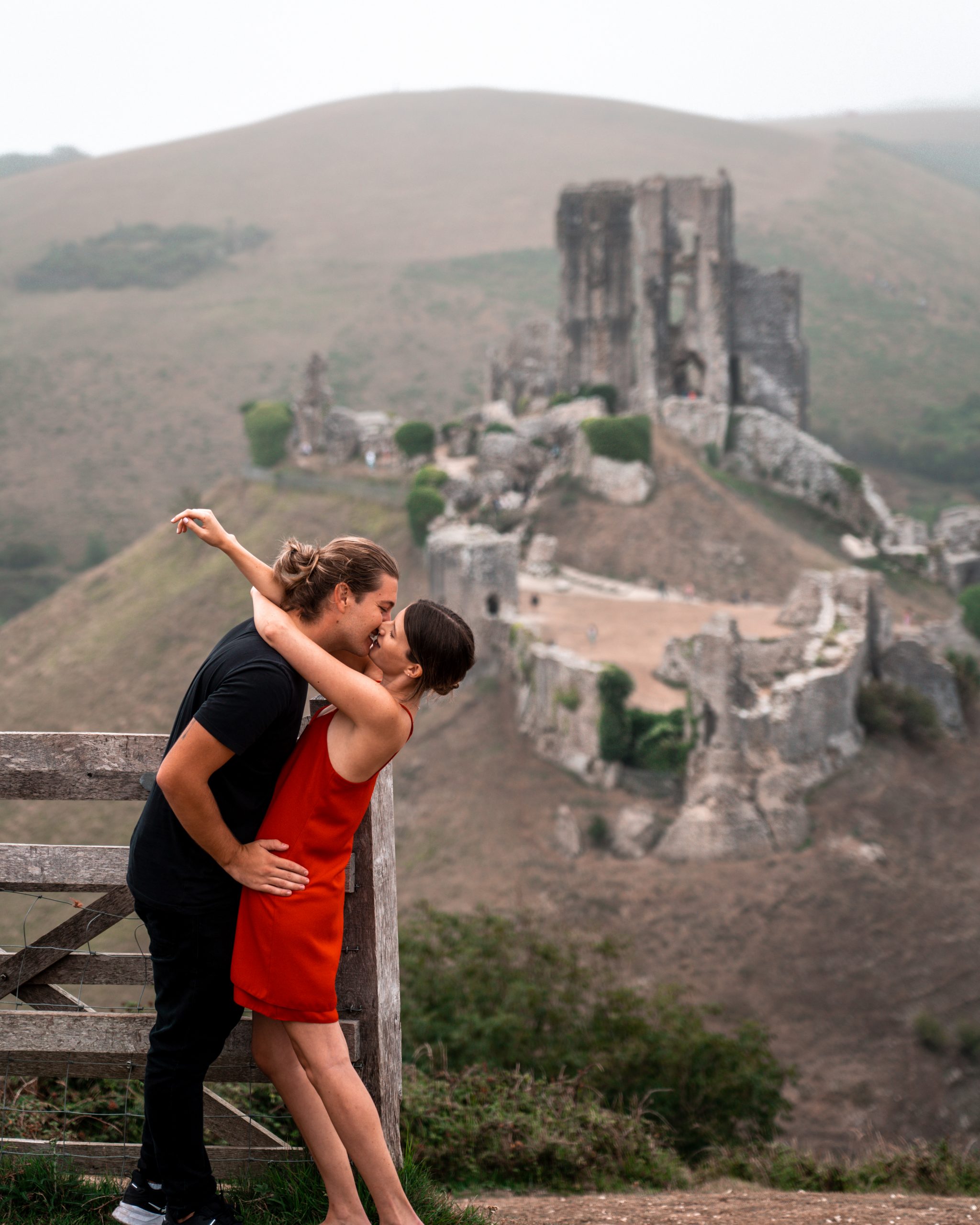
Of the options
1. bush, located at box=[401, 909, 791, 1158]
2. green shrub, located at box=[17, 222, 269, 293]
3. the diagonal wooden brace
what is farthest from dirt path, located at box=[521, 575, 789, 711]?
green shrub, located at box=[17, 222, 269, 293]

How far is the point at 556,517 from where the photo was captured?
36.5 meters

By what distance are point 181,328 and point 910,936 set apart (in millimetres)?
74151

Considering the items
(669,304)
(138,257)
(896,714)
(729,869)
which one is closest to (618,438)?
(669,304)

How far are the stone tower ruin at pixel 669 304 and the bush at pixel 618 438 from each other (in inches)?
257

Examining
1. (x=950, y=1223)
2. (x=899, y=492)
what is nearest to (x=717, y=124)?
(x=899, y=492)

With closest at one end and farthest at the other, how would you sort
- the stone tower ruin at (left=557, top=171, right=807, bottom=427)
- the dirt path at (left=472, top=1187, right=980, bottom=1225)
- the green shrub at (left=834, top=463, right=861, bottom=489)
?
the dirt path at (left=472, top=1187, right=980, bottom=1225) < the green shrub at (left=834, top=463, right=861, bottom=489) < the stone tower ruin at (left=557, top=171, right=807, bottom=427)

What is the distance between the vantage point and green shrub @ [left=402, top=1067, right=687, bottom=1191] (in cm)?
582

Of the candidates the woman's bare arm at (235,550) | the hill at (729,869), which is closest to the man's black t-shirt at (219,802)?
the woman's bare arm at (235,550)

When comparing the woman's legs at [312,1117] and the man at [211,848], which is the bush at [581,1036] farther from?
the man at [211,848]

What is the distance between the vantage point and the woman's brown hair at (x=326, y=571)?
3.83 meters

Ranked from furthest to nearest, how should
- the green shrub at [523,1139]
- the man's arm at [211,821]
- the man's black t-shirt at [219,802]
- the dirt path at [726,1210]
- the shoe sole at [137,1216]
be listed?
1. the green shrub at [523,1139]
2. the dirt path at [726,1210]
3. the shoe sole at [137,1216]
4. the man's black t-shirt at [219,802]
5. the man's arm at [211,821]

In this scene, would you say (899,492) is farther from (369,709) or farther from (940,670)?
(369,709)

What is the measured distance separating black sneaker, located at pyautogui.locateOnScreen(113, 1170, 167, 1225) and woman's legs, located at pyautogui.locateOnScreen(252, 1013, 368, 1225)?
518 millimetres

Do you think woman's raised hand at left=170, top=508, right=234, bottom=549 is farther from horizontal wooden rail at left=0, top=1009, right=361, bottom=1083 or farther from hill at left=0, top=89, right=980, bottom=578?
hill at left=0, top=89, right=980, bottom=578
